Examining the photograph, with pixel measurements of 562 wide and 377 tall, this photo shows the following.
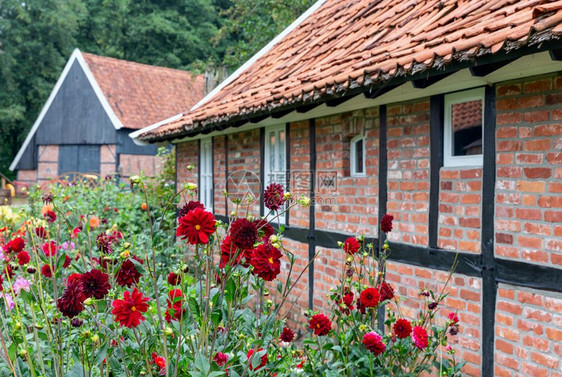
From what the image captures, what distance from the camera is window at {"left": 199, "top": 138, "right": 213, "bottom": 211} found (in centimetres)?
870

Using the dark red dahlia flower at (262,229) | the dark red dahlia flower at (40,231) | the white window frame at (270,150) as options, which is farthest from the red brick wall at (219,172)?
the dark red dahlia flower at (262,229)

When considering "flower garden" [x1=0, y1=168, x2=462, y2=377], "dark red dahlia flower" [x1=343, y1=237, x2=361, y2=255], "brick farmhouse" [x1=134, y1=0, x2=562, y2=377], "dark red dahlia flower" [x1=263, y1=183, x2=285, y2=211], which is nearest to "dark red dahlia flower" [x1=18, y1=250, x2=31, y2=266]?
"flower garden" [x1=0, y1=168, x2=462, y2=377]

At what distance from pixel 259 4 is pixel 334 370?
14.4m

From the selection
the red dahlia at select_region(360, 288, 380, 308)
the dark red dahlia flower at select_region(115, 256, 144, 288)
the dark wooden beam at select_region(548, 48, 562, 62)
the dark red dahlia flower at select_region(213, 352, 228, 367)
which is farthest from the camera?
the dark wooden beam at select_region(548, 48, 562, 62)

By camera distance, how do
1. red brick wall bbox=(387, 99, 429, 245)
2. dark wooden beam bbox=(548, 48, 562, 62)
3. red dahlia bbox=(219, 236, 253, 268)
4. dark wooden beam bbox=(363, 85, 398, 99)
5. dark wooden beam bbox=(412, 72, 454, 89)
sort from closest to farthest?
red dahlia bbox=(219, 236, 253, 268) → dark wooden beam bbox=(548, 48, 562, 62) → dark wooden beam bbox=(412, 72, 454, 89) → dark wooden beam bbox=(363, 85, 398, 99) → red brick wall bbox=(387, 99, 429, 245)

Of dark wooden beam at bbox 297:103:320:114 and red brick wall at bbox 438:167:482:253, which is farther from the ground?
dark wooden beam at bbox 297:103:320:114

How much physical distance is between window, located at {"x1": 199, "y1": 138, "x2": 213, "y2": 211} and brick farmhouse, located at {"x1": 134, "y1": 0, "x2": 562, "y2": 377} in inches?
91.3

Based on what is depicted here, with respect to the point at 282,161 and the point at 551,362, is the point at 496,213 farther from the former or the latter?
the point at 282,161

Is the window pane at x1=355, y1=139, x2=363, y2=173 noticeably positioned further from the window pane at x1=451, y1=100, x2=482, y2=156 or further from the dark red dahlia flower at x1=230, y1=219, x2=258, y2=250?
the dark red dahlia flower at x1=230, y1=219, x2=258, y2=250

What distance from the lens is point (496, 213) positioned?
3.75 meters

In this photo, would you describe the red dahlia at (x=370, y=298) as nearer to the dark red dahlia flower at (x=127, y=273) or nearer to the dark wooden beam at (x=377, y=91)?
the dark red dahlia flower at (x=127, y=273)

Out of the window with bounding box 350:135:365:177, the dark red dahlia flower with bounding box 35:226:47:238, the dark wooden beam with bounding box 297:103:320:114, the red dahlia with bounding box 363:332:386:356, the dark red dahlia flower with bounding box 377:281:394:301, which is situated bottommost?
the red dahlia with bounding box 363:332:386:356

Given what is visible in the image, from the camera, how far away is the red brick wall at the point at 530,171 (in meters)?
3.36

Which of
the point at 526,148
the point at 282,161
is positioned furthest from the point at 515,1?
the point at 282,161
